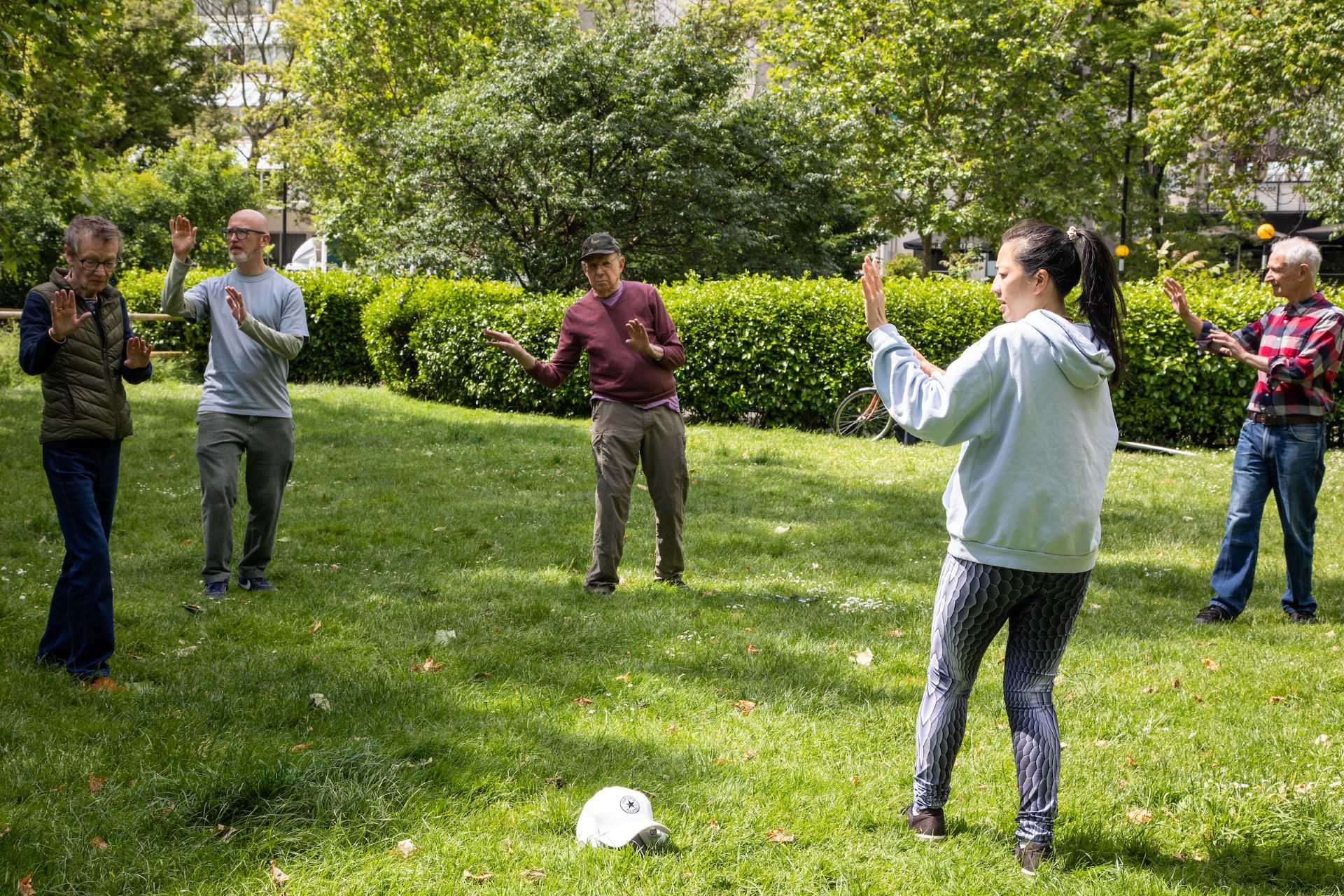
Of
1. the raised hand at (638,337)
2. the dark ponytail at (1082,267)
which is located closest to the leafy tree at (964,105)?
the raised hand at (638,337)

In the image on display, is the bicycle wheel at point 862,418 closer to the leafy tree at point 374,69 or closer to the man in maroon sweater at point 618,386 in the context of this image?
the man in maroon sweater at point 618,386

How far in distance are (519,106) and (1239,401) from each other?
40.3 ft

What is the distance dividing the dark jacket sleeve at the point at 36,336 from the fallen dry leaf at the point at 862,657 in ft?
Result: 13.3

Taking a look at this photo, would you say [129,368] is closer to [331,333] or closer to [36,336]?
[36,336]

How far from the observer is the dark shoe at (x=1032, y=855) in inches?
134

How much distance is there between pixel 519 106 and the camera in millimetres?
18859

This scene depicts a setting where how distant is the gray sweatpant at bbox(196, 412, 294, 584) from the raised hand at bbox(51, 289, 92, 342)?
5.17ft

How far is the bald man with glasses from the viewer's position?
632cm

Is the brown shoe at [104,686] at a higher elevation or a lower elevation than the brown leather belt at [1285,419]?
lower

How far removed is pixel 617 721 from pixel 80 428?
2734 millimetres

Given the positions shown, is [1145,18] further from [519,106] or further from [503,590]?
[503,590]

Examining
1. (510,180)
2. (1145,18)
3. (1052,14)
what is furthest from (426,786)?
(1145,18)

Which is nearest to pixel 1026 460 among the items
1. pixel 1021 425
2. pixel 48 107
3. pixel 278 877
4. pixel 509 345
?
pixel 1021 425

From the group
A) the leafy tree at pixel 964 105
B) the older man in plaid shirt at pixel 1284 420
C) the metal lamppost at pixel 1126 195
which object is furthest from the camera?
the metal lamppost at pixel 1126 195
